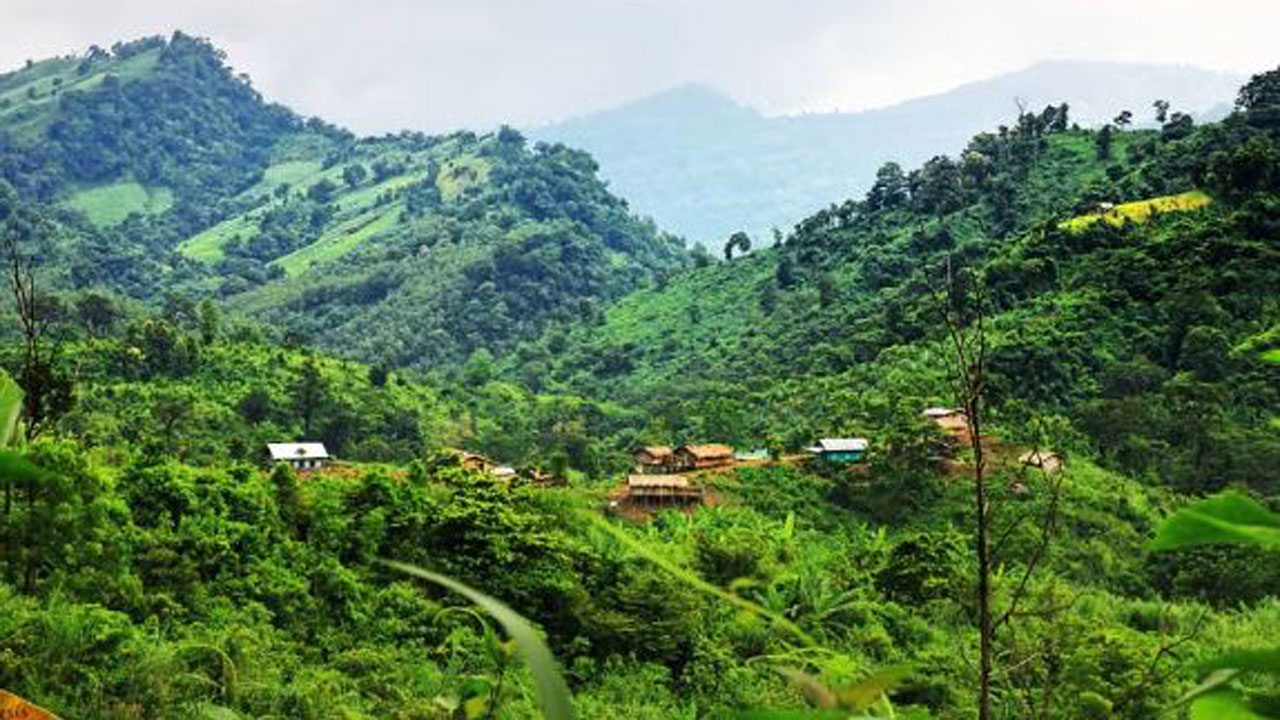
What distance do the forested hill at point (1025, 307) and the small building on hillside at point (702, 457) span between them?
4.53 ft

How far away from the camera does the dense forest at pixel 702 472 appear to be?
2.10 meters

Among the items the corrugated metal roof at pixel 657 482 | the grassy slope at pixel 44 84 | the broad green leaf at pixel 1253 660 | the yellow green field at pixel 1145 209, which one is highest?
the grassy slope at pixel 44 84

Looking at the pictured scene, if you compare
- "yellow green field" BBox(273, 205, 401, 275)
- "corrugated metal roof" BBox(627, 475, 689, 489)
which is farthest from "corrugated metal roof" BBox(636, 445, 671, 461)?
"yellow green field" BBox(273, 205, 401, 275)

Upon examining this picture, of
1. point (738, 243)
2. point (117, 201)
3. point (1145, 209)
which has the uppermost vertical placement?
point (117, 201)

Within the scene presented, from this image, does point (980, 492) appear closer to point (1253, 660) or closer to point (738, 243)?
point (1253, 660)

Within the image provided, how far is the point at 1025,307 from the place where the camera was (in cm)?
3228

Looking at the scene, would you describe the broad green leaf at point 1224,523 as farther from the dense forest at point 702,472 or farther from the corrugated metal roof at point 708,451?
the corrugated metal roof at point 708,451

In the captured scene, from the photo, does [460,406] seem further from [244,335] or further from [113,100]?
[113,100]

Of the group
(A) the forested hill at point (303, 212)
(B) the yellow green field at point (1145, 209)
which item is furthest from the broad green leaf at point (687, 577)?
(A) the forested hill at point (303, 212)

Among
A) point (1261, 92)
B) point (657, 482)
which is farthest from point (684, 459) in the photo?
point (1261, 92)

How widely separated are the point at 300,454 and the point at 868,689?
93.8 feet

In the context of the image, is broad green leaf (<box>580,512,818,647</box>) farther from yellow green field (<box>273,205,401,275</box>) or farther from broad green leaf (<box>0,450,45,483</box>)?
yellow green field (<box>273,205,401,275</box>)

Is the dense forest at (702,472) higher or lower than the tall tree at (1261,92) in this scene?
lower

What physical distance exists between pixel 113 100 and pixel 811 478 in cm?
9470
